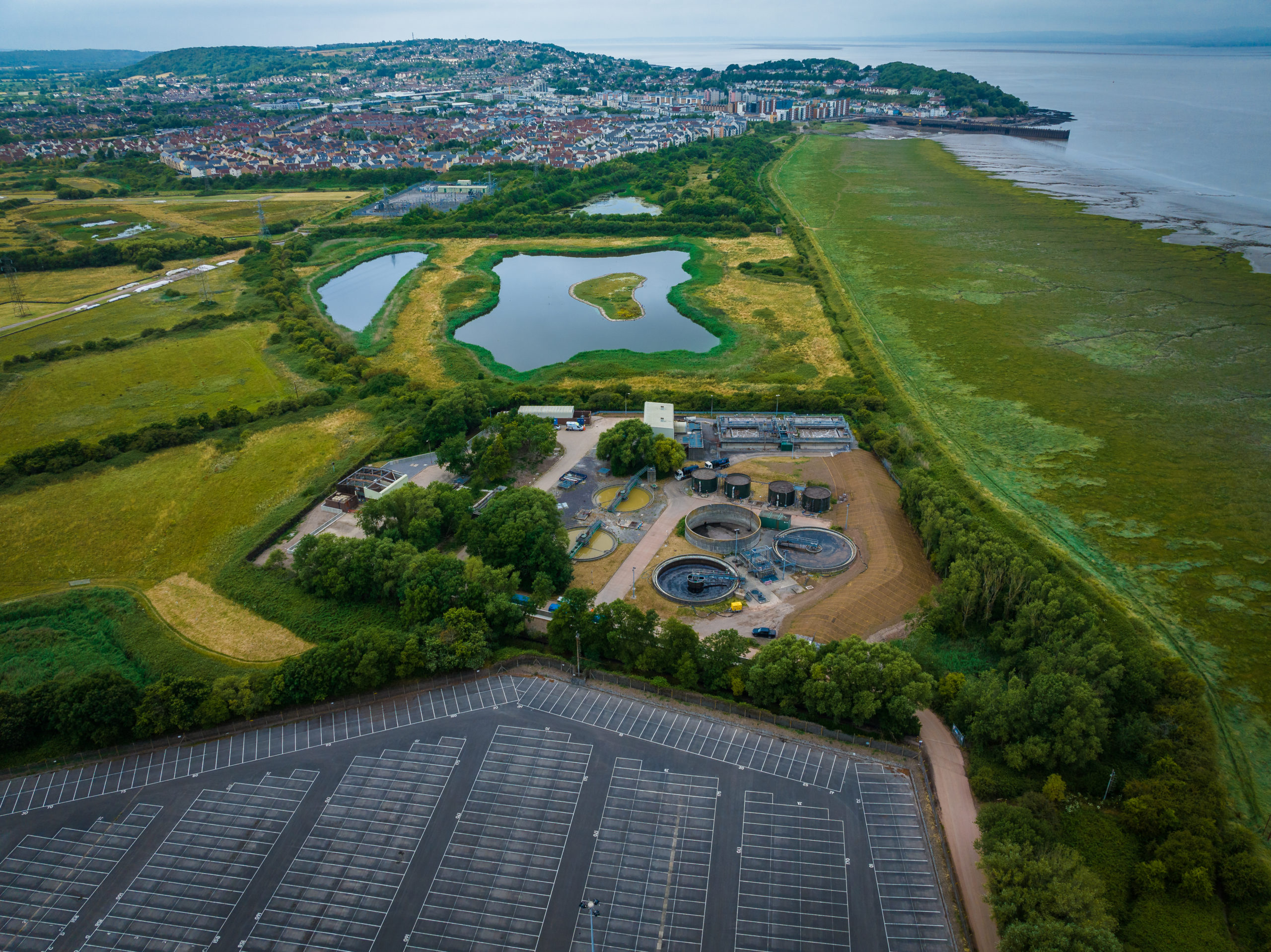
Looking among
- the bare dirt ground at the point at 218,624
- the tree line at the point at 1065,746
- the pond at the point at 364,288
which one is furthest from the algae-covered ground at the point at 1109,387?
the pond at the point at 364,288

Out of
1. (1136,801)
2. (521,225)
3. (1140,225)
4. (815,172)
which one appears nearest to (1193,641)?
(1136,801)

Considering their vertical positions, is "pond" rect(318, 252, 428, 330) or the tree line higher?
"pond" rect(318, 252, 428, 330)

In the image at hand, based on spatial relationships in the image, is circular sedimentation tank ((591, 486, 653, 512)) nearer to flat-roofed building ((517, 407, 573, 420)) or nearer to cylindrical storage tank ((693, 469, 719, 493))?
cylindrical storage tank ((693, 469, 719, 493))

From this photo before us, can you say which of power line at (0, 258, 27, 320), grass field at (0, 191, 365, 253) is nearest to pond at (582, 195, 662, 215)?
grass field at (0, 191, 365, 253)

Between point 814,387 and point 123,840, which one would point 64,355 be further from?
point 814,387

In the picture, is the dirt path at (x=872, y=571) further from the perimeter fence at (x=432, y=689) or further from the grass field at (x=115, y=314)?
the grass field at (x=115, y=314)

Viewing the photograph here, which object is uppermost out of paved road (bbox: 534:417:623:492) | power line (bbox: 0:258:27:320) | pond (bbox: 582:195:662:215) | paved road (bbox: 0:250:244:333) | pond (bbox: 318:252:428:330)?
power line (bbox: 0:258:27:320)
